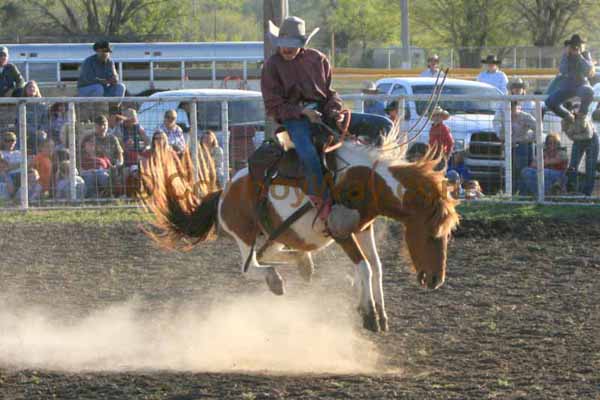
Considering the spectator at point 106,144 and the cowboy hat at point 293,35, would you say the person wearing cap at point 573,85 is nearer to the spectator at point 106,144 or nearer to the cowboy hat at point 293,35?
the spectator at point 106,144

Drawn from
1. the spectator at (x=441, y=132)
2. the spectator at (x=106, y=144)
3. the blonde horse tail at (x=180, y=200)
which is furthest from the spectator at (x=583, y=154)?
the blonde horse tail at (x=180, y=200)

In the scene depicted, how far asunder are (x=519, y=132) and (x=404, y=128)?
4.62 ft

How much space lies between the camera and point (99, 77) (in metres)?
14.4

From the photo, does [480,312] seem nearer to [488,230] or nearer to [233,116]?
[488,230]

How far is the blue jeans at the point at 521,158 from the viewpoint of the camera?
42.4 ft

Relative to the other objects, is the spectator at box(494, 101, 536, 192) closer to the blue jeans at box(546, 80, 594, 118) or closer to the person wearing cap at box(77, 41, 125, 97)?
the blue jeans at box(546, 80, 594, 118)

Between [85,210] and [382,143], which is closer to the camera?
[382,143]

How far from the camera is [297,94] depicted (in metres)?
7.00

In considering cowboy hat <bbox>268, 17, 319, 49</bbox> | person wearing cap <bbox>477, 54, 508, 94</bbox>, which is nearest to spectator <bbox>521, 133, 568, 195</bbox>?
person wearing cap <bbox>477, 54, 508, 94</bbox>

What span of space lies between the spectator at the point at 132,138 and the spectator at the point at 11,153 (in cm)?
134

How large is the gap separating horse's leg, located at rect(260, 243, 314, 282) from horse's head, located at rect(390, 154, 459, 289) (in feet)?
3.80

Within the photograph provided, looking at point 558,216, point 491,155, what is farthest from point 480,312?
point 491,155

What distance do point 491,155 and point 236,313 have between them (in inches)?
234

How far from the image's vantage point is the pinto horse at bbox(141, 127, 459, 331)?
6.49 metres
